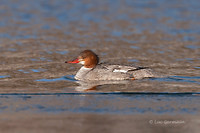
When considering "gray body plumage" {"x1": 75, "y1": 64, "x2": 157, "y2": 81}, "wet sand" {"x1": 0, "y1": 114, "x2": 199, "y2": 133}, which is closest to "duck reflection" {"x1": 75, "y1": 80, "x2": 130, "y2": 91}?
"gray body plumage" {"x1": 75, "y1": 64, "x2": 157, "y2": 81}

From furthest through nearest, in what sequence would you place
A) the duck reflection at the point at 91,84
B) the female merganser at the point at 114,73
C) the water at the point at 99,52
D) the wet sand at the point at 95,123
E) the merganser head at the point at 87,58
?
the merganser head at the point at 87,58, the female merganser at the point at 114,73, the duck reflection at the point at 91,84, the water at the point at 99,52, the wet sand at the point at 95,123

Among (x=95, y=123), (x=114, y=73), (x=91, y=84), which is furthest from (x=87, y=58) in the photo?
(x=95, y=123)

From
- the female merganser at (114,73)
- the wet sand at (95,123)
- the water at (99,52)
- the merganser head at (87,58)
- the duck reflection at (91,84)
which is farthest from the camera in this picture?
the merganser head at (87,58)

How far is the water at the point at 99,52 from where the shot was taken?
787cm

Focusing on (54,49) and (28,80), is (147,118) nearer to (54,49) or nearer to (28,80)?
(28,80)

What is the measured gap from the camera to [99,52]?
14039 mm

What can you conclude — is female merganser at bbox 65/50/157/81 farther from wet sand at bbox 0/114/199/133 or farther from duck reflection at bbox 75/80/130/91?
wet sand at bbox 0/114/199/133

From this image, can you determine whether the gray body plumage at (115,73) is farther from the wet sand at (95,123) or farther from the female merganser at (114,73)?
the wet sand at (95,123)

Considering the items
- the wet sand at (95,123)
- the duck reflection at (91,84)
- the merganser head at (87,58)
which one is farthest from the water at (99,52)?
the merganser head at (87,58)

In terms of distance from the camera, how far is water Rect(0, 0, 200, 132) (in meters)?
7.87

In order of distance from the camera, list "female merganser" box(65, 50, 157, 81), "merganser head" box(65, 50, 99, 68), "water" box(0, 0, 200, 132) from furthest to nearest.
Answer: "merganser head" box(65, 50, 99, 68) < "female merganser" box(65, 50, 157, 81) < "water" box(0, 0, 200, 132)

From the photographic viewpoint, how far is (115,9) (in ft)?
77.8

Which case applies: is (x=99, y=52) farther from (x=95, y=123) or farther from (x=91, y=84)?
(x=95, y=123)

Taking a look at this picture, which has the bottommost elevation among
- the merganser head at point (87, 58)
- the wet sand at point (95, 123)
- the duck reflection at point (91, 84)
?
the wet sand at point (95, 123)
